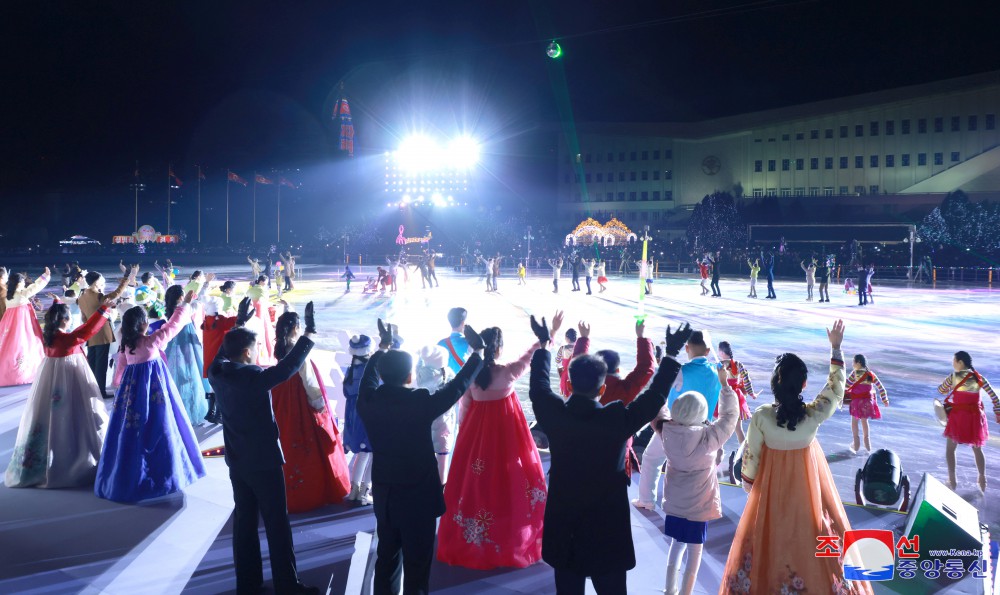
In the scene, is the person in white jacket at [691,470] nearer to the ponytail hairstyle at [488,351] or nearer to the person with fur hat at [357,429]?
the ponytail hairstyle at [488,351]

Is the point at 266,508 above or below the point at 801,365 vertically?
below

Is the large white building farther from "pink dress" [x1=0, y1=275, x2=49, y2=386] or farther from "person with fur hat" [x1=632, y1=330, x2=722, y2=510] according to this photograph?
"pink dress" [x1=0, y1=275, x2=49, y2=386]

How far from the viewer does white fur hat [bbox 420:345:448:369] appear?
5457 mm

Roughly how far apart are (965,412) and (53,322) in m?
8.77

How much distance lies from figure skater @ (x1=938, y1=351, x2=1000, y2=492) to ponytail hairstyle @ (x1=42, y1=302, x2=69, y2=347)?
8.40 m

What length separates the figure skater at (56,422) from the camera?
6395 mm

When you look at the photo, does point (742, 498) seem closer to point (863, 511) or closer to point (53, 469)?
point (863, 511)

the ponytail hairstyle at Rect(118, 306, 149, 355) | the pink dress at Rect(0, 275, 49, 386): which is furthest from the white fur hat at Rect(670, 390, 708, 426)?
the pink dress at Rect(0, 275, 49, 386)

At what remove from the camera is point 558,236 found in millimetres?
81188

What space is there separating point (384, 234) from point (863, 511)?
256 ft

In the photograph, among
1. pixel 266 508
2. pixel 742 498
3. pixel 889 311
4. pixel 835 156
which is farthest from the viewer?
pixel 835 156

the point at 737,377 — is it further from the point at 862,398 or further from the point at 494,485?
the point at 494,485

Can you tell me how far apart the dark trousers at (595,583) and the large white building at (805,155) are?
70983 millimetres

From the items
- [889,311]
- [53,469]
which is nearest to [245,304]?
[53,469]
